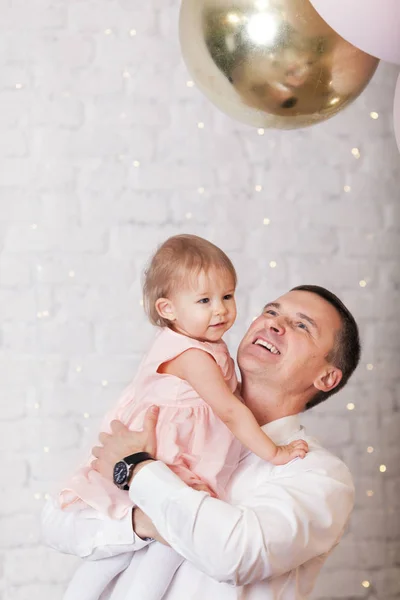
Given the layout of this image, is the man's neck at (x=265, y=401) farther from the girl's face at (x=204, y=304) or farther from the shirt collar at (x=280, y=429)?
the girl's face at (x=204, y=304)

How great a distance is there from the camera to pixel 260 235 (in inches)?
92.2

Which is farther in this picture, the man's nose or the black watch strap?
the man's nose

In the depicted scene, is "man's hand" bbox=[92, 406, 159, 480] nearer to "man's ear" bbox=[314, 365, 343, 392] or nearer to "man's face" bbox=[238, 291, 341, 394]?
"man's face" bbox=[238, 291, 341, 394]

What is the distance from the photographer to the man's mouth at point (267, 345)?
5.12ft

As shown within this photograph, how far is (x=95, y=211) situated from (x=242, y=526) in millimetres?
1202

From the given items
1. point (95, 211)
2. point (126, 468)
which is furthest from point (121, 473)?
point (95, 211)

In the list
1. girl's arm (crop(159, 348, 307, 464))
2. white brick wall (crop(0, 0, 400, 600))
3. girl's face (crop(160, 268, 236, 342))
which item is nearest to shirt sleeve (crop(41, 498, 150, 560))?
girl's arm (crop(159, 348, 307, 464))

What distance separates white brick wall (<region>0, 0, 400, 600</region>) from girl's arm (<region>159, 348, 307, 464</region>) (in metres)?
0.86

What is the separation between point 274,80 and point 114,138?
3.47 ft

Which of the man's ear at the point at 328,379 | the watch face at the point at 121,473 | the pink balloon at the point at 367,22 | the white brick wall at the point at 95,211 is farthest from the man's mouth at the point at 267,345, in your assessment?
the white brick wall at the point at 95,211

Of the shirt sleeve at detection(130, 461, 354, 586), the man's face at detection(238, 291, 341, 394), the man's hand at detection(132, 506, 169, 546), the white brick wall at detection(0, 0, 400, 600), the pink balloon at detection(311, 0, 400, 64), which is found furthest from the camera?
the white brick wall at detection(0, 0, 400, 600)

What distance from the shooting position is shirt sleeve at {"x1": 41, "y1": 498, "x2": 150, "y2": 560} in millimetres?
1455

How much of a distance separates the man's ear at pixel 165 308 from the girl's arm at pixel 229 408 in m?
0.09

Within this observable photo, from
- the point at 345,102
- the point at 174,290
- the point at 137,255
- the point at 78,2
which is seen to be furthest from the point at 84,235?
the point at 345,102
